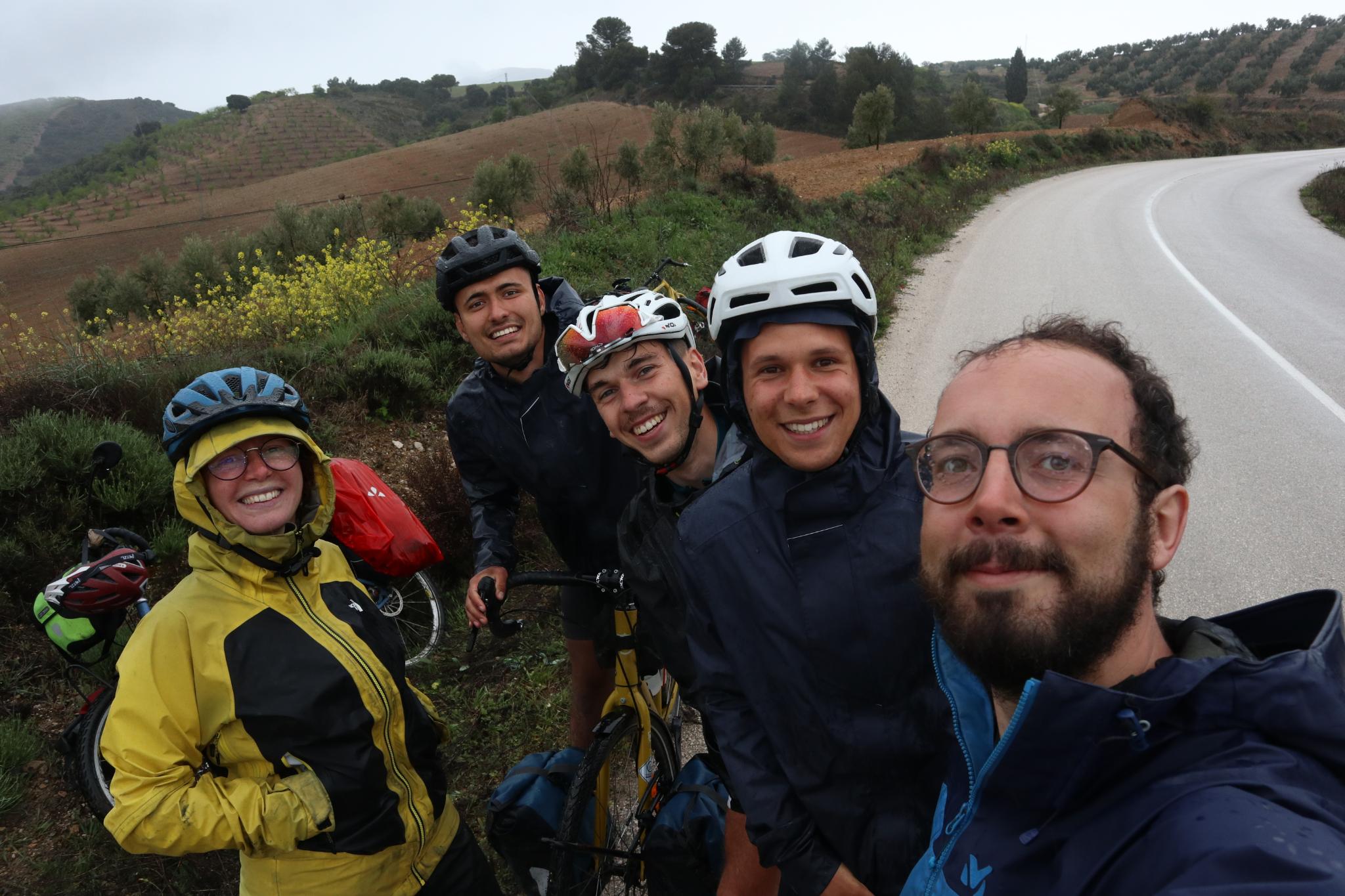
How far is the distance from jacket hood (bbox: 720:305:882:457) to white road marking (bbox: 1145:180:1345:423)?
684 cm

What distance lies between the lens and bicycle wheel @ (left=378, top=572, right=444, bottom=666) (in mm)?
4973

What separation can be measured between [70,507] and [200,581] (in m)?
3.68

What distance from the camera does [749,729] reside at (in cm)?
190

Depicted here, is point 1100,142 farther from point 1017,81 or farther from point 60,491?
point 1017,81

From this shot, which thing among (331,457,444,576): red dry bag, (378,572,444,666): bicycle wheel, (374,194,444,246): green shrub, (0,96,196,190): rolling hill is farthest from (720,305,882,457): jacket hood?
(0,96,196,190): rolling hill

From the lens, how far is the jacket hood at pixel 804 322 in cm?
191

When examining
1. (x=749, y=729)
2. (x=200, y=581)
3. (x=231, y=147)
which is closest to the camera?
(x=749, y=729)

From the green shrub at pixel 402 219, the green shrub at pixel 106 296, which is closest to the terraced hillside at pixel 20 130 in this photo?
the green shrub at pixel 106 296

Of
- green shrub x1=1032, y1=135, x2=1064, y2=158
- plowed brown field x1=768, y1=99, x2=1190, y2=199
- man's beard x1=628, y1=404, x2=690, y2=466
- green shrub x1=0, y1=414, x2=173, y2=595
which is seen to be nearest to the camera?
man's beard x1=628, y1=404, x2=690, y2=466

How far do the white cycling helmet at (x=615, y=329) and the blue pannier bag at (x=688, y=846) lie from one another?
150cm

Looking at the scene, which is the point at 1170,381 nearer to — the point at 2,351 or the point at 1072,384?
the point at 1072,384

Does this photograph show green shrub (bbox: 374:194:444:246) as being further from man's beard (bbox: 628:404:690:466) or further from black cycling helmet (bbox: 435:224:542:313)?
man's beard (bbox: 628:404:690:466)

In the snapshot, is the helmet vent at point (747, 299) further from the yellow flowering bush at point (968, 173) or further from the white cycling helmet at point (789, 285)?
the yellow flowering bush at point (968, 173)

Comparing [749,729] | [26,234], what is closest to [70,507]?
[749,729]
